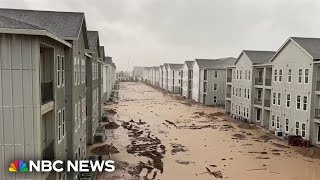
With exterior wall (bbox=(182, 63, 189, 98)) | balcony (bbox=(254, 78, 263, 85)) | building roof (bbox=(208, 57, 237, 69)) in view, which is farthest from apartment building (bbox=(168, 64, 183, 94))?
balcony (bbox=(254, 78, 263, 85))

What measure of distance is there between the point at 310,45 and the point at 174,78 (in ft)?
232

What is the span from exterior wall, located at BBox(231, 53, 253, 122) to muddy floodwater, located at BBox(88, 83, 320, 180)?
149 inches

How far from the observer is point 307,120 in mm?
28500

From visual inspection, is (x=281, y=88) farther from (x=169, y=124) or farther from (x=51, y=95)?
(x=51, y=95)

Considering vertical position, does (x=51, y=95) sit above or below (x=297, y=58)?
below

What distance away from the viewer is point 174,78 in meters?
100

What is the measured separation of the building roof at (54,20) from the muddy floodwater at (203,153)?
9.79 meters

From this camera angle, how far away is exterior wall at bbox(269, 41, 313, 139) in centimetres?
2872

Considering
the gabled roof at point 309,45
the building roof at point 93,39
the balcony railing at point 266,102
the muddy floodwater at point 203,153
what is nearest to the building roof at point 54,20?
the muddy floodwater at point 203,153

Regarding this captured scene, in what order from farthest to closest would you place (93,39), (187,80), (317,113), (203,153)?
(187,80), (93,39), (317,113), (203,153)

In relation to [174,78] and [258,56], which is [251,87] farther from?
[174,78]

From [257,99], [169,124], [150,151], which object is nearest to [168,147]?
[150,151]

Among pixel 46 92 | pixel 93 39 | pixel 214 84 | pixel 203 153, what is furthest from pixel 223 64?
pixel 46 92

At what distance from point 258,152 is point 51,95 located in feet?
68.2
